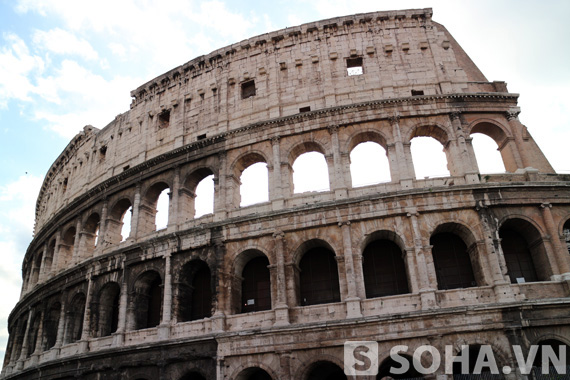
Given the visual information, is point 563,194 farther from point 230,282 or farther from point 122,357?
point 122,357

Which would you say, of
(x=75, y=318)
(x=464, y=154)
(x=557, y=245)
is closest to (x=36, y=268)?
(x=75, y=318)

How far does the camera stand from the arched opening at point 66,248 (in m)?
24.4

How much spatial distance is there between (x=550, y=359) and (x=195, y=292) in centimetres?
1252

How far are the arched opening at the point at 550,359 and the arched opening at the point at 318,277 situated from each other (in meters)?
6.36

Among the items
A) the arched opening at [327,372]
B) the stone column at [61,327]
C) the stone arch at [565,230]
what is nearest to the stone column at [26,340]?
the stone column at [61,327]

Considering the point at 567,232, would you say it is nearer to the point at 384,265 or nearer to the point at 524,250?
the point at 524,250

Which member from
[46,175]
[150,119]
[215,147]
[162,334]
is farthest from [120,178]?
[46,175]

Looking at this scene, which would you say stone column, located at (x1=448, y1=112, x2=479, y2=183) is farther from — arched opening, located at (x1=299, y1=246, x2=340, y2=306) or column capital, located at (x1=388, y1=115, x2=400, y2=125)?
arched opening, located at (x1=299, y1=246, x2=340, y2=306)

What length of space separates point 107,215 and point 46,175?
12.0 meters

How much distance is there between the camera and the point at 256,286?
679 inches

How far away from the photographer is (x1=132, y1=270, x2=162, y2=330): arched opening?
18.6 meters

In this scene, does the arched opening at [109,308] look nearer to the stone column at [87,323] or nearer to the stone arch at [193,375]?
the stone column at [87,323]

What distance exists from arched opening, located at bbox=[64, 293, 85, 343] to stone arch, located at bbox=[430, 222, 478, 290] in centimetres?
1591

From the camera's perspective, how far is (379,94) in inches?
724
